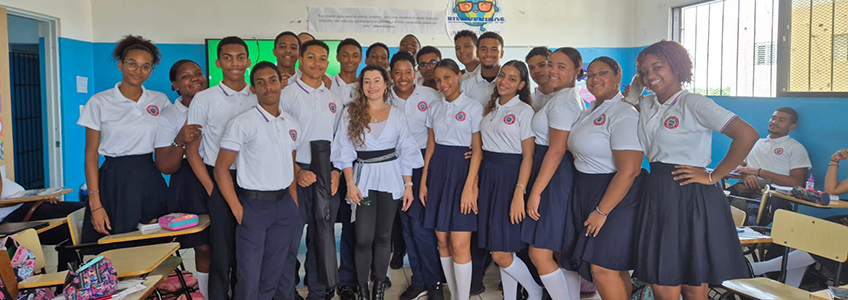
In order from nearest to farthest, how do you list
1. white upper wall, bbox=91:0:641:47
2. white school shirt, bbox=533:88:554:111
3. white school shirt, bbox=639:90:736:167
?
white school shirt, bbox=639:90:736:167, white school shirt, bbox=533:88:554:111, white upper wall, bbox=91:0:641:47

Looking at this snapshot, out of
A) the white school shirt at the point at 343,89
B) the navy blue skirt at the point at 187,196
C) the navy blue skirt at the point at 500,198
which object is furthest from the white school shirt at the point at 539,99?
the navy blue skirt at the point at 187,196

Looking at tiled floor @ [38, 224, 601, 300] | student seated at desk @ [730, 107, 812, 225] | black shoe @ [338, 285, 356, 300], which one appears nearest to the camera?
black shoe @ [338, 285, 356, 300]

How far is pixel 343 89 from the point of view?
3.75 meters

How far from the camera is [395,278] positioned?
4.25 meters

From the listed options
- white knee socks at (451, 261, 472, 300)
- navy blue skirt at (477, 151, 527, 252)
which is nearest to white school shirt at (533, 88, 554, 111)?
navy blue skirt at (477, 151, 527, 252)

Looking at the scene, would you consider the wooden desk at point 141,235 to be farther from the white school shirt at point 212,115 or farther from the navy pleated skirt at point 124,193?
the white school shirt at point 212,115

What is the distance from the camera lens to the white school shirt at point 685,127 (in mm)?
2385

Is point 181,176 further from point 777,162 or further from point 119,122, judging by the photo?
point 777,162

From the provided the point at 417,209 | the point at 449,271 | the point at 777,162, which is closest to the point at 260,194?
the point at 417,209

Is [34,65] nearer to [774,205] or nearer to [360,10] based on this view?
[360,10]

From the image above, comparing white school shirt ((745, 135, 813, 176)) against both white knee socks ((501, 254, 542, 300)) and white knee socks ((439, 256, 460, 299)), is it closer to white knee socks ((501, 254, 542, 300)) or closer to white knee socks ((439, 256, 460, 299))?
white knee socks ((501, 254, 542, 300))

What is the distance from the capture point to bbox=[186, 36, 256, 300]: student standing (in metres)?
3.04

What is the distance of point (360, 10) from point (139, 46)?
431 cm

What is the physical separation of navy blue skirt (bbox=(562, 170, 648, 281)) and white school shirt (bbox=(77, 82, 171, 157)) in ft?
7.87
